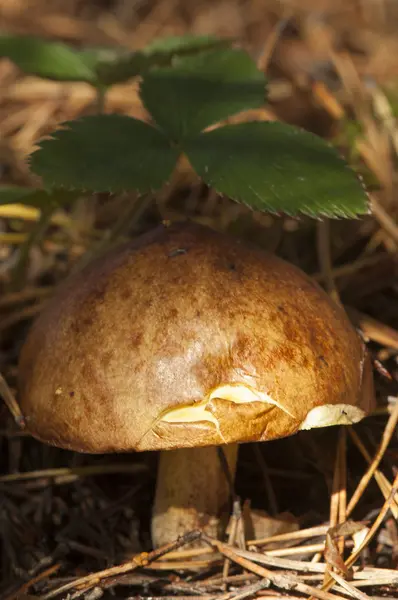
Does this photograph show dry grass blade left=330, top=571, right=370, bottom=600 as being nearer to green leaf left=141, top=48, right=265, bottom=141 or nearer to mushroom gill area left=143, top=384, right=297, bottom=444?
mushroom gill area left=143, top=384, right=297, bottom=444

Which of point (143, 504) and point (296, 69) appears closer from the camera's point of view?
point (143, 504)

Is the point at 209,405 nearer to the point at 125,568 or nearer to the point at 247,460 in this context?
the point at 125,568

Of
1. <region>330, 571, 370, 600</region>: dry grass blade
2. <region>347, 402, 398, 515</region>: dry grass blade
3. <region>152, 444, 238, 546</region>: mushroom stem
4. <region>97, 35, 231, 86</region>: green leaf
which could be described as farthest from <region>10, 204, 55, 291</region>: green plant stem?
<region>330, 571, 370, 600</region>: dry grass blade

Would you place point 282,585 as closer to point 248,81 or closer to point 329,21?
point 248,81

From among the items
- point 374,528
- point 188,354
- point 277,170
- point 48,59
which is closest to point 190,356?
point 188,354

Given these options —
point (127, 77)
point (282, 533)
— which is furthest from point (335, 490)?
point (127, 77)
